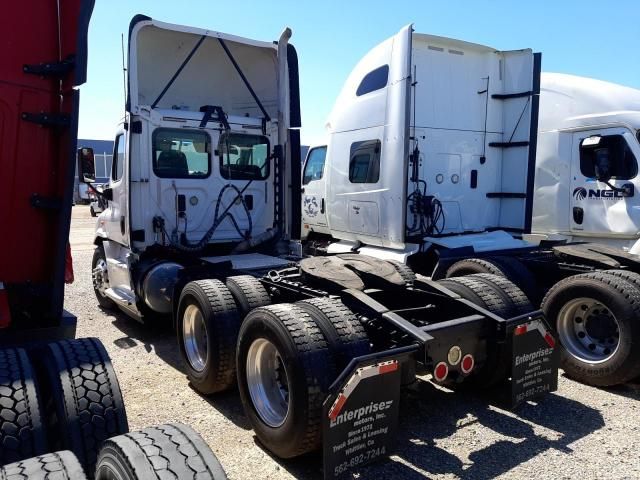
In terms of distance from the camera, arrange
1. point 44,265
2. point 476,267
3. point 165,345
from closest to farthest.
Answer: point 44,265 < point 476,267 < point 165,345

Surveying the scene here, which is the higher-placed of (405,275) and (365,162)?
(365,162)

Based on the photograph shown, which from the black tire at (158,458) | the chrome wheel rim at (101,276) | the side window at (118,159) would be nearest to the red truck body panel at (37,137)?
the black tire at (158,458)

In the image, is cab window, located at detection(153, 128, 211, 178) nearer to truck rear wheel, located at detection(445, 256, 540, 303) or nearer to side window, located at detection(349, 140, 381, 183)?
side window, located at detection(349, 140, 381, 183)

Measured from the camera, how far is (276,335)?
3383 millimetres

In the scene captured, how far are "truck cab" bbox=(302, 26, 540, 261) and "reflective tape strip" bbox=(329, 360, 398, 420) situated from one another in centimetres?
436

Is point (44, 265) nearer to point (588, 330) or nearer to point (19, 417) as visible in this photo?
point (19, 417)

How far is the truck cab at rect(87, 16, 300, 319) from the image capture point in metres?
6.23

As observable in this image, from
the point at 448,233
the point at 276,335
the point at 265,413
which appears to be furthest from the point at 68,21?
the point at 448,233

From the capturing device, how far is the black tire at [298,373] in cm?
312

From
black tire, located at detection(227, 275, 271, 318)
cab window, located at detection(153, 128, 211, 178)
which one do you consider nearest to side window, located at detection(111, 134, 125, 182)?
cab window, located at detection(153, 128, 211, 178)

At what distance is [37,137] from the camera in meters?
3.06

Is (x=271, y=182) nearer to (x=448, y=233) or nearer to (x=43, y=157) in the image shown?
(x=448, y=233)

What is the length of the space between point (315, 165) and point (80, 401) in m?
7.49

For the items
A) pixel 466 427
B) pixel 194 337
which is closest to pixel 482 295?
pixel 466 427
